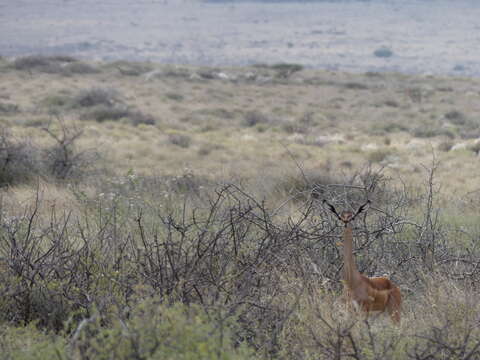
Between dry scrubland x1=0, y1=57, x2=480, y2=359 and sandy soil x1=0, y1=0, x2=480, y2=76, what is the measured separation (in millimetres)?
90710

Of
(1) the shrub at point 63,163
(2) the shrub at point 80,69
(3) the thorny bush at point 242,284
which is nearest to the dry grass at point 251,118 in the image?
(2) the shrub at point 80,69

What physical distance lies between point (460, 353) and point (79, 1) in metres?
178

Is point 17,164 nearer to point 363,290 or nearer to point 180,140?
point 180,140

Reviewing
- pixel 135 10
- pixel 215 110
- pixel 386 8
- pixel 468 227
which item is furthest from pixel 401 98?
pixel 386 8

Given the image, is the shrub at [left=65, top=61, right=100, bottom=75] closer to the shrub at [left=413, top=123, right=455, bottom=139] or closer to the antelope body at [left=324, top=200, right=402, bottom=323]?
the shrub at [left=413, top=123, right=455, bottom=139]

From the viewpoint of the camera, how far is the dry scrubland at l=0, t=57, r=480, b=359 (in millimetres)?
3633

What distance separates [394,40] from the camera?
144500 mm

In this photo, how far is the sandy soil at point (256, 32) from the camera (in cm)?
12338

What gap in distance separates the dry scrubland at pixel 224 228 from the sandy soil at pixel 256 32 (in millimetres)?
90710

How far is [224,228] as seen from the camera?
437 centimetres

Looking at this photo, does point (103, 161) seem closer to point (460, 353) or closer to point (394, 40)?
point (460, 353)

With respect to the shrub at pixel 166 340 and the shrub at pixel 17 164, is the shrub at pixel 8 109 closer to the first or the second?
the shrub at pixel 17 164

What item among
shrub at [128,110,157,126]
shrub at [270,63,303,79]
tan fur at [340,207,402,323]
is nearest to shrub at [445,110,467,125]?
shrub at [128,110,157,126]

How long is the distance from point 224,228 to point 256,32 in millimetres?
154143
